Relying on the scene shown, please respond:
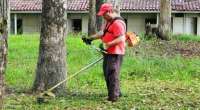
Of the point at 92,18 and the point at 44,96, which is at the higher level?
the point at 92,18

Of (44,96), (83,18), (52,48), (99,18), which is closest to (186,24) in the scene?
(83,18)

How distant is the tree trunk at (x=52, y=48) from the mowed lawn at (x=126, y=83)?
36 cm

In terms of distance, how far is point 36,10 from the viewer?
1511 inches

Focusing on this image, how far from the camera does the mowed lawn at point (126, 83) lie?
9273 mm

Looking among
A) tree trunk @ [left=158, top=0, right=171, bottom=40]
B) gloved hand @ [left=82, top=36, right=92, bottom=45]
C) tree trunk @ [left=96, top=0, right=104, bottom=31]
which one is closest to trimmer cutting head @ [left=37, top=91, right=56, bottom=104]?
gloved hand @ [left=82, top=36, right=92, bottom=45]

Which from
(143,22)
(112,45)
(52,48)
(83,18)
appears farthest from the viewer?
(83,18)

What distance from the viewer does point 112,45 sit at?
9.39 m

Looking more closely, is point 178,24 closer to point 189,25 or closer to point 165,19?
point 189,25

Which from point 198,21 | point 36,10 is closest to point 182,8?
point 198,21

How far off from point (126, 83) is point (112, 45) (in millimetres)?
3140

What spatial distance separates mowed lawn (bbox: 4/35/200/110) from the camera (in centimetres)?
927

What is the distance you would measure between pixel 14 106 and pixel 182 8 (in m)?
29.3

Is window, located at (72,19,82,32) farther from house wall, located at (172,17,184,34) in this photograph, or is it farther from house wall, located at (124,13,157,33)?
house wall, located at (172,17,184,34)

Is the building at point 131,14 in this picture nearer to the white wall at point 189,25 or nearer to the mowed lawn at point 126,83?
the white wall at point 189,25
